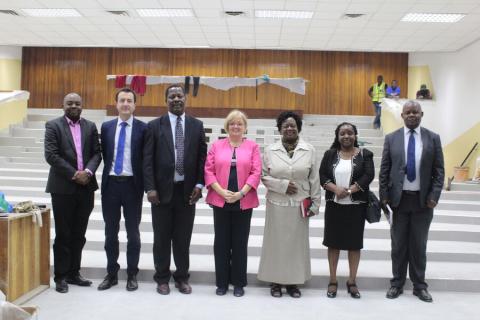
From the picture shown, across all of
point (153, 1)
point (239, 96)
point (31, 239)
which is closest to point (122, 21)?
point (153, 1)

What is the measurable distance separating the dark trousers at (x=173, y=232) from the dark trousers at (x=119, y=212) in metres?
0.15

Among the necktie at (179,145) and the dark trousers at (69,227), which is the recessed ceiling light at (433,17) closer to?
the necktie at (179,145)

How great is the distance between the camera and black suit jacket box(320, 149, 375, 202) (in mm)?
3580

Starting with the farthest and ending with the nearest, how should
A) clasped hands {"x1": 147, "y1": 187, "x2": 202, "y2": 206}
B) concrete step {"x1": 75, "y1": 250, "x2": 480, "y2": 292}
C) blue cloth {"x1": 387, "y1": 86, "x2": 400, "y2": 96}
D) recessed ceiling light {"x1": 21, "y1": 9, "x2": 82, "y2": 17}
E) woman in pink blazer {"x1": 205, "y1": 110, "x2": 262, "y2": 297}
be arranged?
blue cloth {"x1": 387, "y1": 86, "x2": 400, "y2": 96} < recessed ceiling light {"x1": 21, "y1": 9, "x2": 82, "y2": 17} < concrete step {"x1": 75, "y1": 250, "x2": 480, "y2": 292} < woman in pink blazer {"x1": 205, "y1": 110, "x2": 262, "y2": 297} < clasped hands {"x1": 147, "y1": 187, "x2": 202, "y2": 206}

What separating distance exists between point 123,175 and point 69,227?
0.59m

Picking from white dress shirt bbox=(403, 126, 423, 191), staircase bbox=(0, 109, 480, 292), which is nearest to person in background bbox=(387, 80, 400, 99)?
staircase bbox=(0, 109, 480, 292)

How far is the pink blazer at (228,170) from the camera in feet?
11.8

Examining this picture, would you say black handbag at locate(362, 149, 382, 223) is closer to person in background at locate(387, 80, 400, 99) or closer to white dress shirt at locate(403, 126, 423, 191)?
white dress shirt at locate(403, 126, 423, 191)

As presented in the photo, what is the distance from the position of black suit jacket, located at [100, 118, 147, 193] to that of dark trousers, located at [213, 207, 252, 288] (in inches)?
25.2

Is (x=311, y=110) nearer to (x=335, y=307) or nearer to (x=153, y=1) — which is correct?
(x=153, y=1)

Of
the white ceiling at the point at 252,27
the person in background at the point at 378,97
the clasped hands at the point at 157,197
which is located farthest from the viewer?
the person in background at the point at 378,97

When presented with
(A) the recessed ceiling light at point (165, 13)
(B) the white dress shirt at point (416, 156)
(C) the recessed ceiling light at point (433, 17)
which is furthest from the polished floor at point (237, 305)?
(A) the recessed ceiling light at point (165, 13)

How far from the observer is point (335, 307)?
3.49 meters

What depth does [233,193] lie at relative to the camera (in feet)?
11.6
